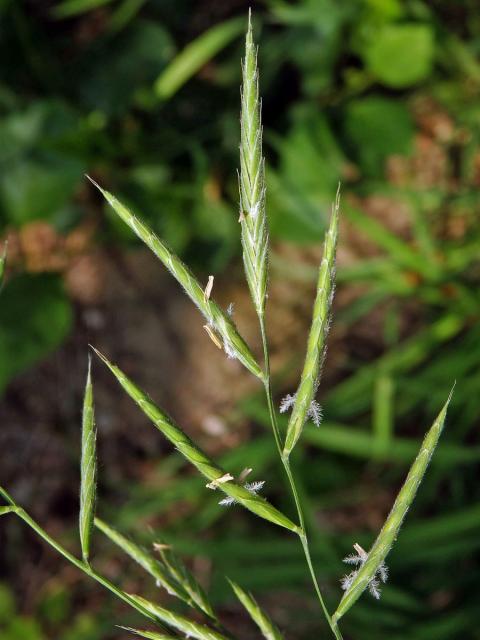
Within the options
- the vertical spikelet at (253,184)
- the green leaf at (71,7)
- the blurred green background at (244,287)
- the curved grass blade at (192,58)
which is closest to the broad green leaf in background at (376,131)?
the blurred green background at (244,287)

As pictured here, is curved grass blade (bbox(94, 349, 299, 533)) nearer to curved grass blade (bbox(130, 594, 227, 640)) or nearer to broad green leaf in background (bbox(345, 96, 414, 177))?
curved grass blade (bbox(130, 594, 227, 640))

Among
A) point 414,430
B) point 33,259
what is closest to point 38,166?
point 33,259

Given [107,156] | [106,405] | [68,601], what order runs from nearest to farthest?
[107,156]
[68,601]
[106,405]

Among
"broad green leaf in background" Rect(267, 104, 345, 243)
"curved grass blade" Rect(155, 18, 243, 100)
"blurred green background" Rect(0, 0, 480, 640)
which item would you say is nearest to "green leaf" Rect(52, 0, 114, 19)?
"blurred green background" Rect(0, 0, 480, 640)

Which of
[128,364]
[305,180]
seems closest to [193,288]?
[305,180]

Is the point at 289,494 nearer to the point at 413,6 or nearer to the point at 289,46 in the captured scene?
the point at 289,46

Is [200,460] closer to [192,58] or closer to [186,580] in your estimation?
[186,580]
